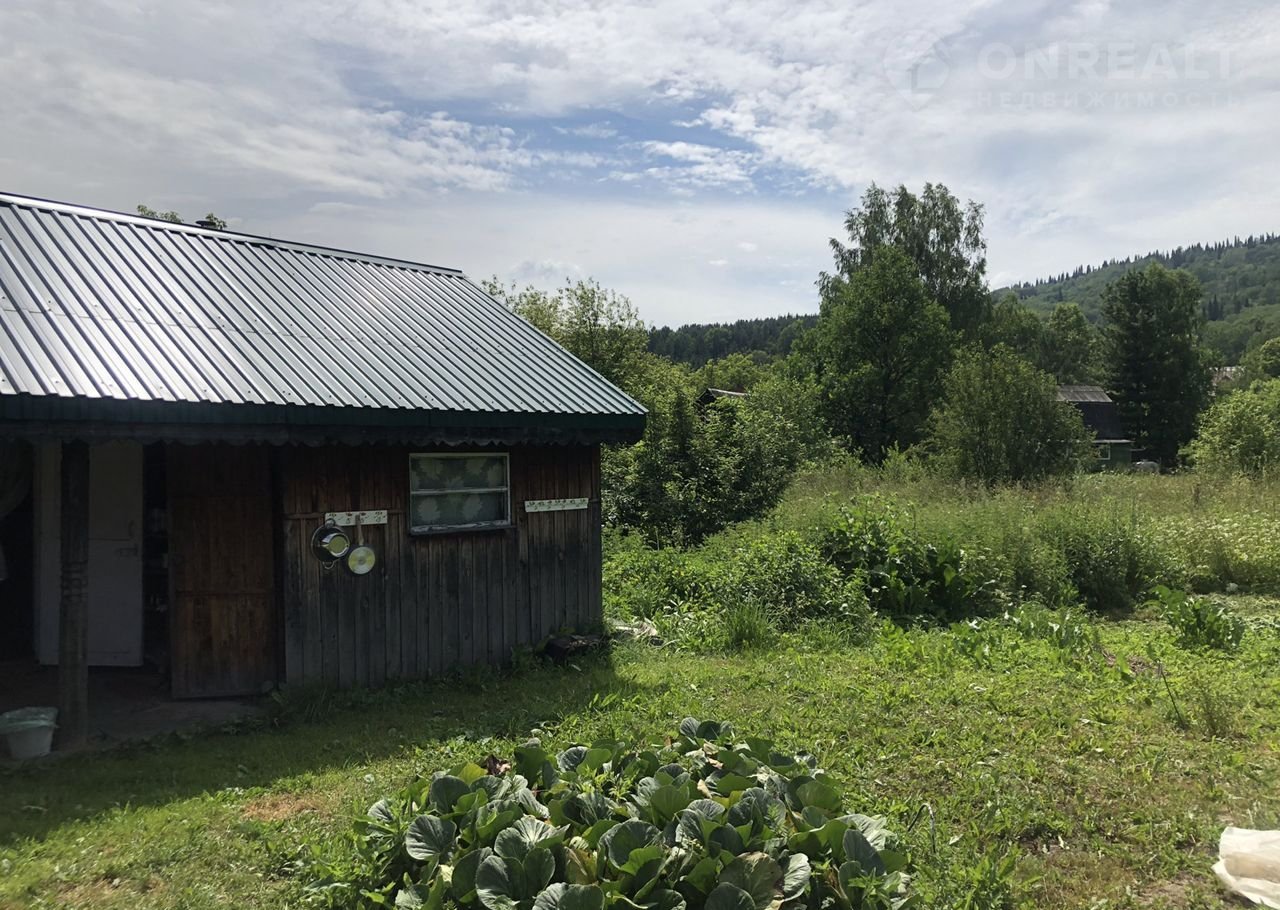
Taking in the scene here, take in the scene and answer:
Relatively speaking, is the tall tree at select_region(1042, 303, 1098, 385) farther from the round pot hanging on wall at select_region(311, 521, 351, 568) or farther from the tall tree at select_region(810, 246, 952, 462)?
the round pot hanging on wall at select_region(311, 521, 351, 568)

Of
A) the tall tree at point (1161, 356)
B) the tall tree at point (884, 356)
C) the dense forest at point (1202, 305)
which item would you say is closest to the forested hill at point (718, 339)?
the dense forest at point (1202, 305)

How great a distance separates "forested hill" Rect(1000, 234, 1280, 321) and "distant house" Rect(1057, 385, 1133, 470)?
3095 inches

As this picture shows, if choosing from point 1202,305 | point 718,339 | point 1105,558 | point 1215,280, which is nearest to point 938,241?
point 1105,558

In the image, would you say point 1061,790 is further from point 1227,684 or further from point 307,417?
point 307,417

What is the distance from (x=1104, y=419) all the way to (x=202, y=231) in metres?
49.9

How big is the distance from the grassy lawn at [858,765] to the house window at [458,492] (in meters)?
1.43

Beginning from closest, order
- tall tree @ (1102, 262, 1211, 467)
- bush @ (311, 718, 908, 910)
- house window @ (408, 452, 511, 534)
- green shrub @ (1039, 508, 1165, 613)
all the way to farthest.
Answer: bush @ (311, 718, 908, 910) → house window @ (408, 452, 511, 534) → green shrub @ (1039, 508, 1165, 613) → tall tree @ (1102, 262, 1211, 467)

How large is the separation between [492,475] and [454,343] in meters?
1.40

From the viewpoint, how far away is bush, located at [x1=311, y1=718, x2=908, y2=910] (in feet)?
10.4

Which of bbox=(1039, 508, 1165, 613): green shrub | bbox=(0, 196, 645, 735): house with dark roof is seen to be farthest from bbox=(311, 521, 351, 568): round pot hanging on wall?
bbox=(1039, 508, 1165, 613): green shrub

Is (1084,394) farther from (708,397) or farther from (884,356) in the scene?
(708,397)

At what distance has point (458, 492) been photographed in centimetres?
768

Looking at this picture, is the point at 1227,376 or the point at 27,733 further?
the point at 1227,376

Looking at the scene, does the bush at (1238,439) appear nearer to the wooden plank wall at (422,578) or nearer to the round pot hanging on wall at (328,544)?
the wooden plank wall at (422,578)
